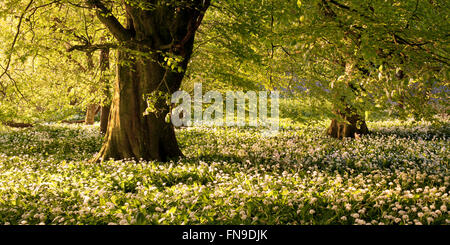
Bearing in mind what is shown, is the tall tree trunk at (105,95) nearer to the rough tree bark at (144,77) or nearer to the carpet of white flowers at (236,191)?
the carpet of white flowers at (236,191)

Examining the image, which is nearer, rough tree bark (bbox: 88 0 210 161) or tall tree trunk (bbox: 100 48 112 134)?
rough tree bark (bbox: 88 0 210 161)

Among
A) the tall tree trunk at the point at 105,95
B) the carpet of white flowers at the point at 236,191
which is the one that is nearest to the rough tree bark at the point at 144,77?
the carpet of white flowers at the point at 236,191

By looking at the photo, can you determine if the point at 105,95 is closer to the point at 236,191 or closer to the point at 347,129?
the point at 236,191

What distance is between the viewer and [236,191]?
6043 mm

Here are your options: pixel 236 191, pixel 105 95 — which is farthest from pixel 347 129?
pixel 105 95

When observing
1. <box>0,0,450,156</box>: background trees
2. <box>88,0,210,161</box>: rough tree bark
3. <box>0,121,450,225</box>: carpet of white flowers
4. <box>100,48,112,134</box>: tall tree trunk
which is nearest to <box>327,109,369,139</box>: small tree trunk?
<box>0,0,450,156</box>: background trees

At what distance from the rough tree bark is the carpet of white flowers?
75 cm

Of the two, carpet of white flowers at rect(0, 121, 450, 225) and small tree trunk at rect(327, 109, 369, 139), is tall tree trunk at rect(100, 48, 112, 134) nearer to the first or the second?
carpet of white flowers at rect(0, 121, 450, 225)

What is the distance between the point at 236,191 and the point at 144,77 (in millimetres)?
5051

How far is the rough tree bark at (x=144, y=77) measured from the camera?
9211 mm

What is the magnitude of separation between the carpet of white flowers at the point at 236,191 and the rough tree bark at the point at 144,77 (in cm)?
75

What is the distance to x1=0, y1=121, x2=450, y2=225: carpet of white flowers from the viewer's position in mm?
5059

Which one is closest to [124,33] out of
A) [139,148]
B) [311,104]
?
[139,148]
